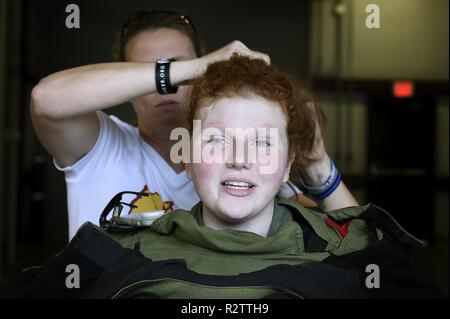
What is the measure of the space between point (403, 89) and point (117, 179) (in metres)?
3.18

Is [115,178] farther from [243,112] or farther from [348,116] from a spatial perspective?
[348,116]

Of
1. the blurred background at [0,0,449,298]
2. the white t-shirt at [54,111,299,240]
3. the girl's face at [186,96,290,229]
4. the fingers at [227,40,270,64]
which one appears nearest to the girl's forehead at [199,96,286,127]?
the girl's face at [186,96,290,229]

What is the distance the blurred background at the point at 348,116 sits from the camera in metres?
3.49

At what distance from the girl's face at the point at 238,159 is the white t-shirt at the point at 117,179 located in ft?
0.86

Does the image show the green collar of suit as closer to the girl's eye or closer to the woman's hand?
the girl's eye

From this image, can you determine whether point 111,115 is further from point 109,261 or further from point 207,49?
point 109,261

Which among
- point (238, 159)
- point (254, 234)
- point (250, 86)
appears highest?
point (250, 86)

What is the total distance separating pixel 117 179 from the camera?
4.11 ft

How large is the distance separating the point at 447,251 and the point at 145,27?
2.78 metres

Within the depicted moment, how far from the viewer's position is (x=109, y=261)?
0.97 m

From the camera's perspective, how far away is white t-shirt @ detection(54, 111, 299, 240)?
4.04 feet

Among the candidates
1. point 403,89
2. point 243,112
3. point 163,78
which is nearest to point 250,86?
point 243,112
